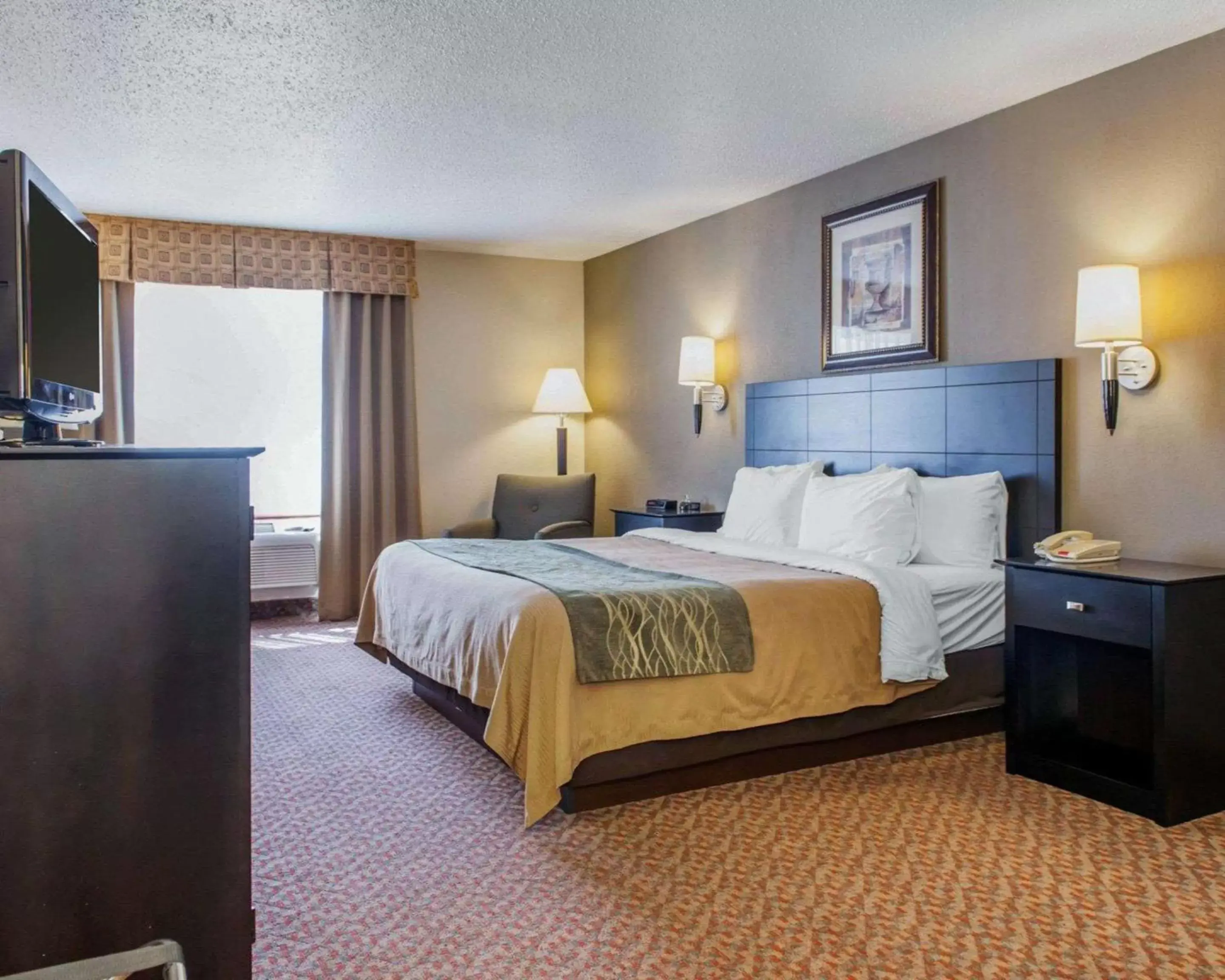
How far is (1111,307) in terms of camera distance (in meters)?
3.29

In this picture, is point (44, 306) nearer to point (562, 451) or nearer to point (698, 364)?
point (698, 364)

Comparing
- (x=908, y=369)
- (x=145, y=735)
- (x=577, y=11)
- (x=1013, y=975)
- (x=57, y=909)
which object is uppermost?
(x=577, y=11)

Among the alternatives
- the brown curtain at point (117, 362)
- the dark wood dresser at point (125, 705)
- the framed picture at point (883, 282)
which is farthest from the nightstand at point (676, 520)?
the dark wood dresser at point (125, 705)

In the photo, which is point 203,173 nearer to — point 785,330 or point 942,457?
point 785,330

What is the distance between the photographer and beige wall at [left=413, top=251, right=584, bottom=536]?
678 cm

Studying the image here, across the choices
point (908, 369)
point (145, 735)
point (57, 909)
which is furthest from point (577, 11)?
point (57, 909)

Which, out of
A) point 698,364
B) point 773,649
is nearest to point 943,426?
point 773,649

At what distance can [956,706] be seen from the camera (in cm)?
357

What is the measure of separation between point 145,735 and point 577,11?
2574 millimetres

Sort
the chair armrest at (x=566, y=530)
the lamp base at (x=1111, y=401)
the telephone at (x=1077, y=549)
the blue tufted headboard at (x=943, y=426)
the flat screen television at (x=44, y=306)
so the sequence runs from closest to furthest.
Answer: the flat screen television at (x=44, y=306)
the telephone at (x=1077, y=549)
the lamp base at (x=1111, y=401)
the blue tufted headboard at (x=943, y=426)
the chair armrest at (x=566, y=530)

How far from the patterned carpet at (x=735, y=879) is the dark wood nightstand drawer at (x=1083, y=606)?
1.79 feet

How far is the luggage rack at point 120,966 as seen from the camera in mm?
1010

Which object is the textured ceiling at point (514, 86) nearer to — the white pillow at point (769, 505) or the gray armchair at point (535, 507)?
the white pillow at point (769, 505)

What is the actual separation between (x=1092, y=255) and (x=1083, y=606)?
4.61 feet
